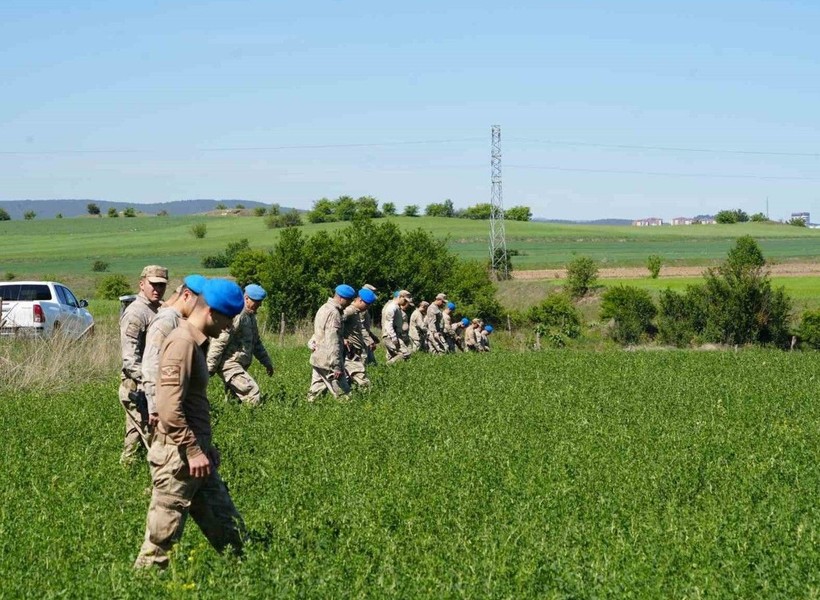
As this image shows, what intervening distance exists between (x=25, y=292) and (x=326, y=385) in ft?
44.2

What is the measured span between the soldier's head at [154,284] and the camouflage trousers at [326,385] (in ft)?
16.6

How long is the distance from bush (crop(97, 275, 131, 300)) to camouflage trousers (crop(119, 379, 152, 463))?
58.3m

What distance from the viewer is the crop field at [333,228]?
89312mm

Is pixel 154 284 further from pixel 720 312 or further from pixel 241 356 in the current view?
pixel 720 312

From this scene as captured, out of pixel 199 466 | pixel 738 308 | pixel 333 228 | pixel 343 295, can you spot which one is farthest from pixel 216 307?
pixel 333 228

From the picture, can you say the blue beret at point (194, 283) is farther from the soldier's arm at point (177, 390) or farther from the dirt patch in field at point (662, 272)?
the dirt patch in field at point (662, 272)

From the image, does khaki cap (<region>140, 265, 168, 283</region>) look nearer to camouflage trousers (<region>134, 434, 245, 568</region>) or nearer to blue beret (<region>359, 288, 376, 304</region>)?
camouflage trousers (<region>134, 434, 245, 568</region>)

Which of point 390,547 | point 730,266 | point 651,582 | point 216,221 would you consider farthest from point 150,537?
point 216,221

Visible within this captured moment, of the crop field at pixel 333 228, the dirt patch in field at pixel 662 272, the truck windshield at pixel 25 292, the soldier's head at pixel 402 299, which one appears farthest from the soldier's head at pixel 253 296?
the crop field at pixel 333 228

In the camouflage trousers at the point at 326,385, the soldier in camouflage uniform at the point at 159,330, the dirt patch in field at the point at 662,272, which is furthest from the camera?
the dirt patch in field at the point at 662,272

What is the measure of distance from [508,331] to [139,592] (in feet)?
168

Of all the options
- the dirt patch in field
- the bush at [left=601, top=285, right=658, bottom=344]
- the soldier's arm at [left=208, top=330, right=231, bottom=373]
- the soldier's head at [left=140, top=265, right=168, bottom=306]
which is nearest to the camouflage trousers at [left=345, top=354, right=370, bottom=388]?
the soldier's arm at [left=208, top=330, right=231, bottom=373]

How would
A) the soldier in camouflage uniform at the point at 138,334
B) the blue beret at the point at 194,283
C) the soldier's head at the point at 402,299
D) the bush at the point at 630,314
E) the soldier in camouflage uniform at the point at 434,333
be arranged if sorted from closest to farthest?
the blue beret at the point at 194,283 < the soldier in camouflage uniform at the point at 138,334 < the soldier's head at the point at 402,299 < the soldier in camouflage uniform at the point at 434,333 < the bush at the point at 630,314

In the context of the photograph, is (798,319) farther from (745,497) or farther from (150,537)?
(150,537)
